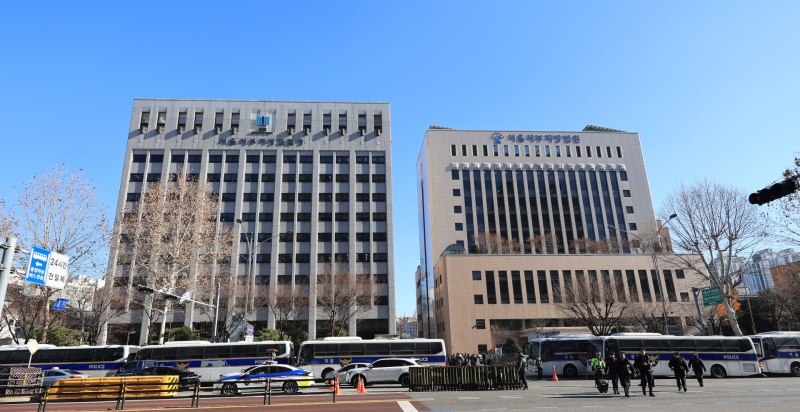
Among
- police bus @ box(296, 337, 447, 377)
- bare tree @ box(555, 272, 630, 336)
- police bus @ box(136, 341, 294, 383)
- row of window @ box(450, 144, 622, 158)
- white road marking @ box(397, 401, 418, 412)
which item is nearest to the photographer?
white road marking @ box(397, 401, 418, 412)

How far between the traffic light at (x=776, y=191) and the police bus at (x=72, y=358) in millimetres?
35052

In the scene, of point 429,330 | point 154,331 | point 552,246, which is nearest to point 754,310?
point 552,246

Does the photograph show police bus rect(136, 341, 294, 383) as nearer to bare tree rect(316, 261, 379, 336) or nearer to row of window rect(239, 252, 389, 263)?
bare tree rect(316, 261, 379, 336)

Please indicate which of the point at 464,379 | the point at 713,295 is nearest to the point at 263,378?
the point at 464,379

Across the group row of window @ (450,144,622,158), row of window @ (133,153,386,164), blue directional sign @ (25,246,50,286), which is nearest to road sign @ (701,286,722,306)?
blue directional sign @ (25,246,50,286)

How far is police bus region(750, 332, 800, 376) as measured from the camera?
95.8ft

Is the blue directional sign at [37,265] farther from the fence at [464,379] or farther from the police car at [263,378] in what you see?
the fence at [464,379]

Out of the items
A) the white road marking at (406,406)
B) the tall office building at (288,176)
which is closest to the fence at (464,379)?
the white road marking at (406,406)

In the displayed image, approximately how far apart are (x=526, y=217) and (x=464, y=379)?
198 feet

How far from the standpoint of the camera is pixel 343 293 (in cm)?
5025

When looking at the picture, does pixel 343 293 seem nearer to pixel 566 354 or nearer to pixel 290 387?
pixel 566 354

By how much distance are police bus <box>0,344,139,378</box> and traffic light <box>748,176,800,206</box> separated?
35.1 meters

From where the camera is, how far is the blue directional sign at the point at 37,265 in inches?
473

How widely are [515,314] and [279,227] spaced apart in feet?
113
